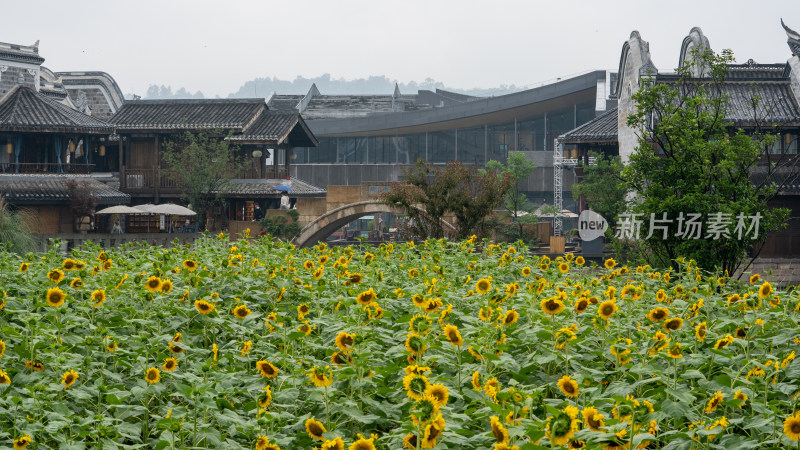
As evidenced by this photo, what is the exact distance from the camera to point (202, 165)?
102ft

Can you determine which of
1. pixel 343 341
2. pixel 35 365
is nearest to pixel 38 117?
pixel 35 365

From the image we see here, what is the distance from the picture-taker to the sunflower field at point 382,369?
4168mm

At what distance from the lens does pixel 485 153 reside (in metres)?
50.5

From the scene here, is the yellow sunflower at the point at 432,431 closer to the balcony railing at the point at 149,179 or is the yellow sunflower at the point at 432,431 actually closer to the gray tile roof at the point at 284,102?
the balcony railing at the point at 149,179

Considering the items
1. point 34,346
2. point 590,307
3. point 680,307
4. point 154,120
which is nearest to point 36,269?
point 34,346

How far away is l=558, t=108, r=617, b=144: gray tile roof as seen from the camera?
1258 inches

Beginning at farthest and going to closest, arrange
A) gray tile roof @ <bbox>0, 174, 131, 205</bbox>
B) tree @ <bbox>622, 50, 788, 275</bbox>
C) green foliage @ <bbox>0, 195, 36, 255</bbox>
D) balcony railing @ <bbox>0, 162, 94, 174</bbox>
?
1. balcony railing @ <bbox>0, 162, 94, 174</bbox>
2. gray tile roof @ <bbox>0, 174, 131, 205</bbox>
3. green foliage @ <bbox>0, 195, 36, 255</bbox>
4. tree @ <bbox>622, 50, 788, 275</bbox>

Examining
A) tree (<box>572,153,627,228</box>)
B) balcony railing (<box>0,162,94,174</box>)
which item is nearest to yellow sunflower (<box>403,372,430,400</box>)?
tree (<box>572,153,627,228</box>)

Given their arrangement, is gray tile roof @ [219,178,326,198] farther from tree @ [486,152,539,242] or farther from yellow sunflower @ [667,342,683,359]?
yellow sunflower @ [667,342,683,359]

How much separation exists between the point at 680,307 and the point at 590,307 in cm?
80

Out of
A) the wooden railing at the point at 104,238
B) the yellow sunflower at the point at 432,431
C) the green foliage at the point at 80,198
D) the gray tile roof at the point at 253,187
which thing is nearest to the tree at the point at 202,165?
the gray tile roof at the point at 253,187

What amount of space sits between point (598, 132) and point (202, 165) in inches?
561

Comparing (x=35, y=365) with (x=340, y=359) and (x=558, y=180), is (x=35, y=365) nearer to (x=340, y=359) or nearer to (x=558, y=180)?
(x=340, y=359)

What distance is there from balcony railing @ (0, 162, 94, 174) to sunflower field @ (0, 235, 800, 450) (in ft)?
79.1
